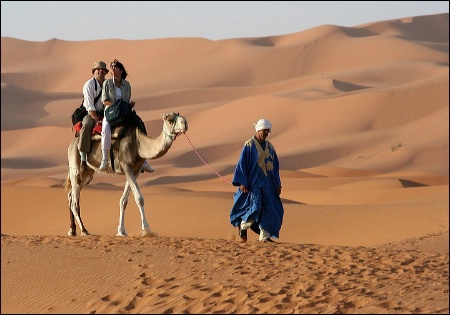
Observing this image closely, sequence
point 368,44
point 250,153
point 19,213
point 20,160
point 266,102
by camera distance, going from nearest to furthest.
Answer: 1. point 250,153
2. point 19,213
3. point 20,160
4. point 266,102
5. point 368,44

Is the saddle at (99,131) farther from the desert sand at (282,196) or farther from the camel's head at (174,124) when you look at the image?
the desert sand at (282,196)

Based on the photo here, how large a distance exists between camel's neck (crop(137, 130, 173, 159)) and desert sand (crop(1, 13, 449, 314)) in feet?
3.75

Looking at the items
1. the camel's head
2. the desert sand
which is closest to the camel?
the camel's head

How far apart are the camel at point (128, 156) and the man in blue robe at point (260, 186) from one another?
3.41 feet

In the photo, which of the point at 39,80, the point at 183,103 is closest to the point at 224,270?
the point at 183,103

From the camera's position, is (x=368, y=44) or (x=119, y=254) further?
(x=368, y=44)

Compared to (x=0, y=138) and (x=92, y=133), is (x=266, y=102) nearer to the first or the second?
(x=0, y=138)

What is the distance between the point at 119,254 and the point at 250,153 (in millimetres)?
2673

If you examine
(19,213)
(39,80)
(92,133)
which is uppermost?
(39,80)

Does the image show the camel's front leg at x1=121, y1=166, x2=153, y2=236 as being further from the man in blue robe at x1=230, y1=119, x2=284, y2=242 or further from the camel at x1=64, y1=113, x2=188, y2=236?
the man in blue robe at x1=230, y1=119, x2=284, y2=242

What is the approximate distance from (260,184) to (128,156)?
1898 millimetres

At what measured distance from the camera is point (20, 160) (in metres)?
63.0

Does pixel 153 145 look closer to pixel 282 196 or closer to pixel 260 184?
pixel 260 184

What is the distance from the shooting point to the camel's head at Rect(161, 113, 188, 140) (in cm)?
1330
